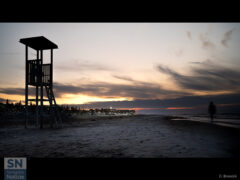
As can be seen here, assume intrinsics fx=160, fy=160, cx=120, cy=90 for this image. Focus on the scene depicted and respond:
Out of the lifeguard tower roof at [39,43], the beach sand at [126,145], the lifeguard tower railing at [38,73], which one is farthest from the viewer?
the lifeguard tower railing at [38,73]

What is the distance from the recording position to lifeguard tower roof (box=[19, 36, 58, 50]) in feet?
35.0

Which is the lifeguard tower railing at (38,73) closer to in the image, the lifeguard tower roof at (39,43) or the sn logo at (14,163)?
the lifeguard tower roof at (39,43)

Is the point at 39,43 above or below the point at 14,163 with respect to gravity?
above

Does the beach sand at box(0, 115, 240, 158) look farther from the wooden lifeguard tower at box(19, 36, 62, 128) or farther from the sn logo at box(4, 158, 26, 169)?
the wooden lifeguard tower at box(19, 36, 62, 128)

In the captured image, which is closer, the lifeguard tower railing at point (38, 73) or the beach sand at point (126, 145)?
the beach sand at point (126, 145)

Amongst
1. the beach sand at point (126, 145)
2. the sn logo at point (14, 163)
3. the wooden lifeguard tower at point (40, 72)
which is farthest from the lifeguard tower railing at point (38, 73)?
the sn logo at point (14, 163)

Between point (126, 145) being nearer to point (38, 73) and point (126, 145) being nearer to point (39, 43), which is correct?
point (38, 73)

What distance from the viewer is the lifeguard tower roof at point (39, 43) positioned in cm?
1066

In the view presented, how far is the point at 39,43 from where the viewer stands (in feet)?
36.8

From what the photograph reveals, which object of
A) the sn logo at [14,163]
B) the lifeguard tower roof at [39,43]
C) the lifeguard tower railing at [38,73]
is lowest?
the sn logo at [14,163]

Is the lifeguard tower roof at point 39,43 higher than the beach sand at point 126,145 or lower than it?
higher

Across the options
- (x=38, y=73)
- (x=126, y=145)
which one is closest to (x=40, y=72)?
(x=38, y=73)
